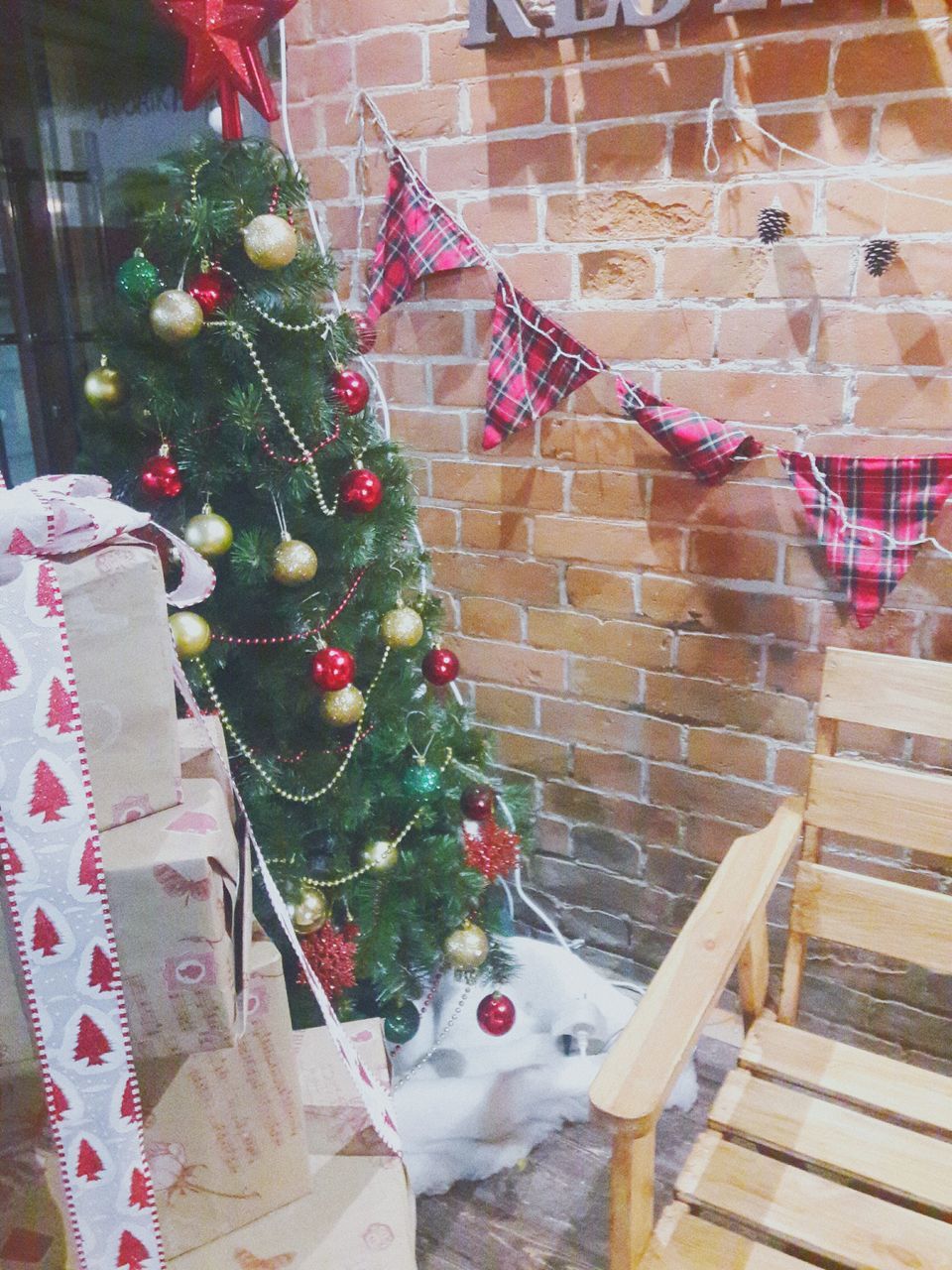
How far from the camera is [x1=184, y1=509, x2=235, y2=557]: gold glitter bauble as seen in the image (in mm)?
1234

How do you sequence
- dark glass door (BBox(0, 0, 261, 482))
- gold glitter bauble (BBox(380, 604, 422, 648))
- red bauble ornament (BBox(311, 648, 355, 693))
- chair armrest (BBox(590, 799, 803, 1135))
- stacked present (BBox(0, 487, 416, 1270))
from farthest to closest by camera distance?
dark glass door (BBox(0, 0, 261, 482)) → gold glitter bauble (BBox(380, 604, 422, 648)) → red bauble ornament (BBox(311, 648, 355, 693)) → chair armrest (BBox(590, 799, 803, 1135)) → stacked present (BBox(0, 487, 416, 1270))

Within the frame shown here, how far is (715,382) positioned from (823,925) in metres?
0.77

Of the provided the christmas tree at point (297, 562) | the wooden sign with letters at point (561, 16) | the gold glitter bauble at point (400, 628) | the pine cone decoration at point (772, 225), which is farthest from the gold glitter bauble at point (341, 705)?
the wooden sign with letters at point (561, 16)

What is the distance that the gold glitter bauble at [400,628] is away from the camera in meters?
1.40

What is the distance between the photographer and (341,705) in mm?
1337

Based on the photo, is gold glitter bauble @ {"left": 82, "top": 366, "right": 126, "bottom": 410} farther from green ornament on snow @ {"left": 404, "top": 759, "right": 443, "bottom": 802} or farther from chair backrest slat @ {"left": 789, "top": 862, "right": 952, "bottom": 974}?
chair backrest slat @ {"left": 789, "top": 862, "right": 952, "bottom": 974}

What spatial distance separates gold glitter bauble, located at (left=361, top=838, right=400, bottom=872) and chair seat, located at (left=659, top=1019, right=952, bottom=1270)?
56 centimetres

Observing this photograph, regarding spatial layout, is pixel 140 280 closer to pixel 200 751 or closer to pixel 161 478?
pixel 161 478

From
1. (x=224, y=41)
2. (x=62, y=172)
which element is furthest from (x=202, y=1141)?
(x=62, y=172)

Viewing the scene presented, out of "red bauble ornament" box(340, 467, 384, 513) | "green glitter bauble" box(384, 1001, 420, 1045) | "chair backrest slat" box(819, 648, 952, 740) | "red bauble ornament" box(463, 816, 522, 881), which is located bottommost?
"green glitter bauble" box(384, 1001, 420, 1045)

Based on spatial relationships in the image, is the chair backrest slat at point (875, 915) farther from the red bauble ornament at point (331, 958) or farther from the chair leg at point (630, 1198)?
the red bauble ornament at point (331, 958)

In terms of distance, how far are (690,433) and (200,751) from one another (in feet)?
2.71

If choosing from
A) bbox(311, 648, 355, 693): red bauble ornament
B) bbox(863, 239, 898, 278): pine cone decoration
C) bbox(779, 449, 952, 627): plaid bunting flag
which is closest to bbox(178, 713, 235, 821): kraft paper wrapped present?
bbox(311, 648, 355, 693): red bauble ornament

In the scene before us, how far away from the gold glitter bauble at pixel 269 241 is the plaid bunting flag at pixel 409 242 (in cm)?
37
